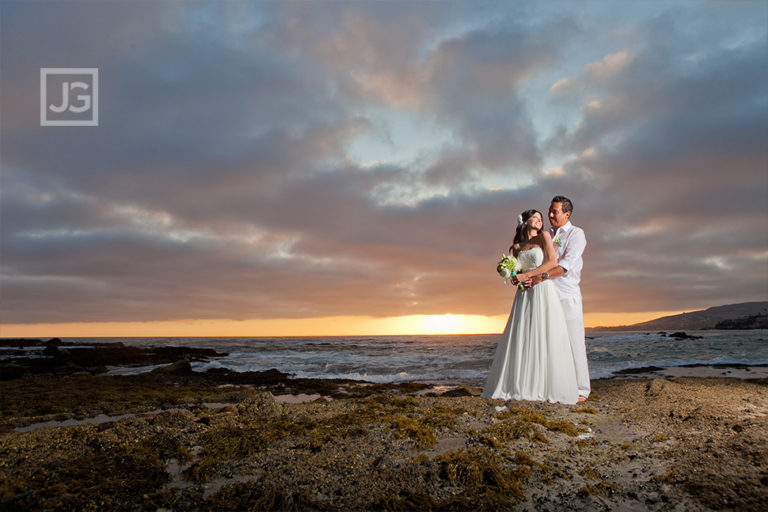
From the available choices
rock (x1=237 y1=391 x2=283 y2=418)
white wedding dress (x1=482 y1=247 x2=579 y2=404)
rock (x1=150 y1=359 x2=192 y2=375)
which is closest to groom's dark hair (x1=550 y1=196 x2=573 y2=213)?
white wedding dress (x1=482 y1=247 x2=579 y2=404)

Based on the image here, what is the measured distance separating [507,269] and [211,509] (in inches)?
199

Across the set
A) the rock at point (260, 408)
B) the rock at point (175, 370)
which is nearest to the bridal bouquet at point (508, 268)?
the rock at point (260, 408)

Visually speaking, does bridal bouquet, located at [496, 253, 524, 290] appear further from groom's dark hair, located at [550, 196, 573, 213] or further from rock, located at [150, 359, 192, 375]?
rock, located at [150, 359, 192, 375]

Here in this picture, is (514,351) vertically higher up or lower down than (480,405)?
higher up

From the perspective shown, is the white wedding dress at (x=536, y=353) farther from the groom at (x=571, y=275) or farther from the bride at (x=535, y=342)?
the groom at (x=571, y=275)

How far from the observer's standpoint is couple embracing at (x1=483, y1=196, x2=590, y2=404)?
20.2 feet

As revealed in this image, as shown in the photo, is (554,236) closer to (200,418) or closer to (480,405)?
(480,405)

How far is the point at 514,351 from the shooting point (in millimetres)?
6410

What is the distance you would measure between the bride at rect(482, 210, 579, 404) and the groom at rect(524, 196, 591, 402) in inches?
10.1

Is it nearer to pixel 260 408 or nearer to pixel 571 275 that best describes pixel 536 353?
pixel 571 275

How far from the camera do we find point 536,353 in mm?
6223

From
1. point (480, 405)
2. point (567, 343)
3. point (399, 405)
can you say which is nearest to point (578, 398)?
point (567, 343)

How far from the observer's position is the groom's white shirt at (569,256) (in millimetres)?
6426

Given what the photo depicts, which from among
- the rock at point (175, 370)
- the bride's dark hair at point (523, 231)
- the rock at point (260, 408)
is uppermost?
the bride's dark hair at point (523, 231)
